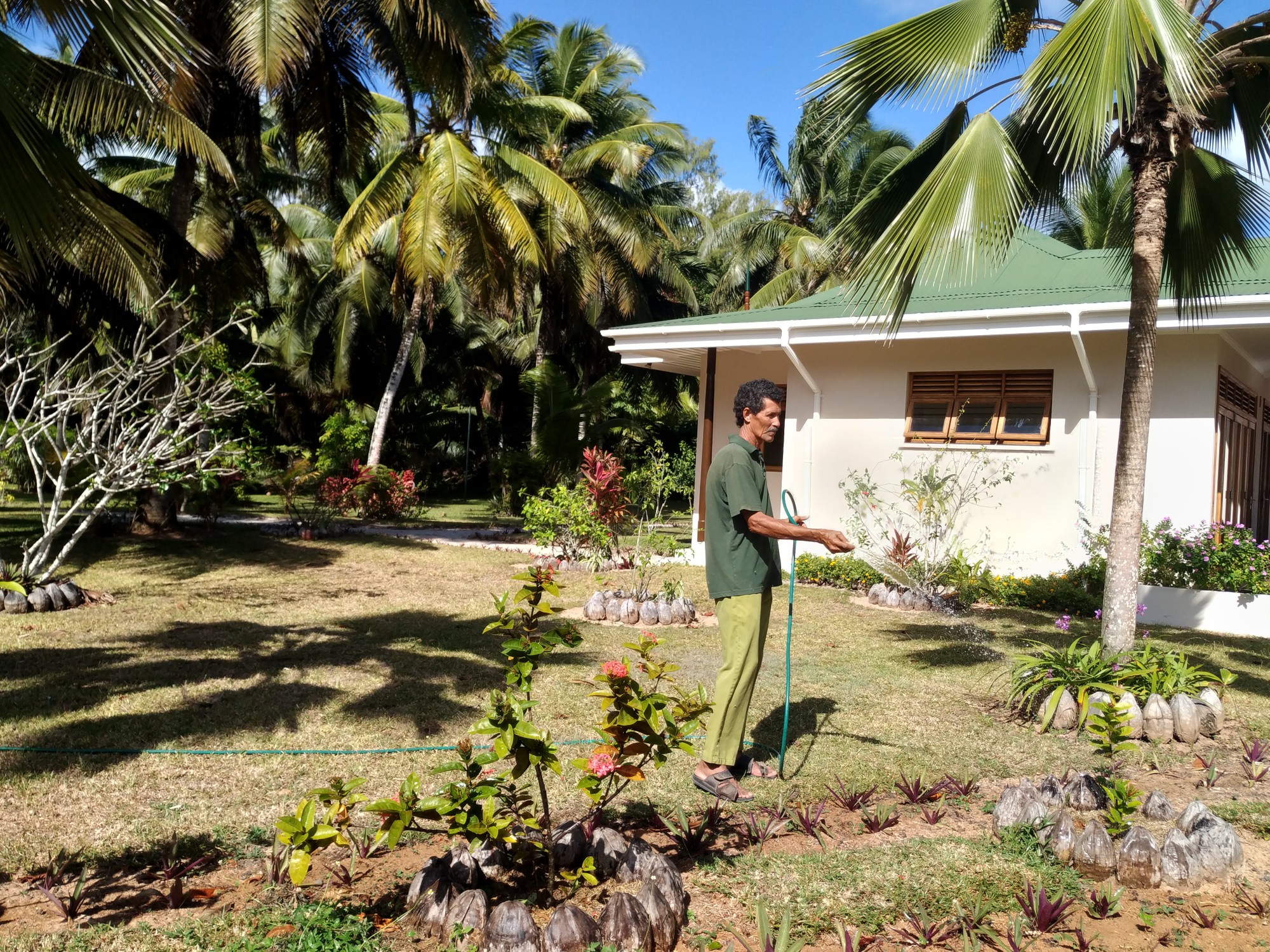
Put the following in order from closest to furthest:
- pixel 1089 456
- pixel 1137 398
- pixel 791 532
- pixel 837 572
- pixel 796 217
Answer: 1. pixel 791 532
2. pixel 1137 398
3. pixel 1089 456
4. pixel 837 572
5. pixel 796 217

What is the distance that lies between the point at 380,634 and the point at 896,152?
1923cm

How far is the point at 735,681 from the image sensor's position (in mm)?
4441

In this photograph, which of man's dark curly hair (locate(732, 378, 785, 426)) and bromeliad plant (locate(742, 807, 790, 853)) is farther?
man's dark curly hair (locate(732, 378, 785, 426))

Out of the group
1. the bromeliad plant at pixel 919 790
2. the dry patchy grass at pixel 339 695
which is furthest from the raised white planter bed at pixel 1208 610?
the bromeliad plant at pixel 919 790

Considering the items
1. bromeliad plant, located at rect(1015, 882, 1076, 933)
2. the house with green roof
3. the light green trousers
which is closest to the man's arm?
the light green trousers

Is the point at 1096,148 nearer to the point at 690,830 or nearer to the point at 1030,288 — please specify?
the point at 690,830

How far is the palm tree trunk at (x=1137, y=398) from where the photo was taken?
6297 millimetres

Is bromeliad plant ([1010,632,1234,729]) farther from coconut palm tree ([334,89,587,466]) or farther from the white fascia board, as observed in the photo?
coconut palm tree ([334,89,587,466])

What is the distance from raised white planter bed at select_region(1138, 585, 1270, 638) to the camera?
9.38m

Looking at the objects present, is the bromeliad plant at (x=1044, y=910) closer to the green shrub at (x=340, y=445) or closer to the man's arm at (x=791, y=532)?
the man's arm at (x=791, y=532)

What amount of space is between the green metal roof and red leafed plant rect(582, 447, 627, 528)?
2.17 meters

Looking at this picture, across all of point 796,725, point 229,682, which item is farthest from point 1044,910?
Result: point 229,682

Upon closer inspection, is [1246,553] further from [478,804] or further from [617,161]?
[617,161]

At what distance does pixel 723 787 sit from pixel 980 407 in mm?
8740
